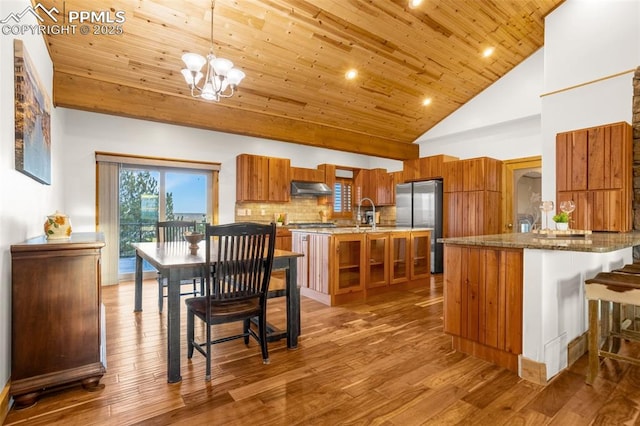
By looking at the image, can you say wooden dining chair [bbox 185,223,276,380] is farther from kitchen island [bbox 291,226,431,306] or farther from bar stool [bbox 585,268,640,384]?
bar stool [bbox 585,268,640,384]

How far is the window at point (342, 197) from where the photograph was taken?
25.0 ft

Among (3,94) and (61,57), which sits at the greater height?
(61,57)

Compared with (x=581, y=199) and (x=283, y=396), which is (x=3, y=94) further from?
(x=581, y=199)

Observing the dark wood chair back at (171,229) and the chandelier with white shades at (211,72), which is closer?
the chandelier with white shades at (211,72)

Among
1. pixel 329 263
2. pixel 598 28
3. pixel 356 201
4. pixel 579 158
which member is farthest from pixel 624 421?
pixel 356 201

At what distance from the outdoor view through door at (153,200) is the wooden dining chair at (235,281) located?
307 cm

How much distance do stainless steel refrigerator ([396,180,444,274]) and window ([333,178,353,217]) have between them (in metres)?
1.51

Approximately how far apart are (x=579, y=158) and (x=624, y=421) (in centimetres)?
306

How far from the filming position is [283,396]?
1900 millimetres

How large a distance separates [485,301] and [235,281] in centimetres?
179

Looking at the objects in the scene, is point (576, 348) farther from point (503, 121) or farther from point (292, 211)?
point (292, 211)

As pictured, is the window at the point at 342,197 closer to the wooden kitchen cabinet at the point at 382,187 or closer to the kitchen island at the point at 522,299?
the wooden kitchen cabinet at the point at 382,187

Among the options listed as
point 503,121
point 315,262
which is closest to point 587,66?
point 503,121

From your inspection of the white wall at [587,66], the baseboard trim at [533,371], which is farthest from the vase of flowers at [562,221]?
the white wall at [587,66]
